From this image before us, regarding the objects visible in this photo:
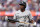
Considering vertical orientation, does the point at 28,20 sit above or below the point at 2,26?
above

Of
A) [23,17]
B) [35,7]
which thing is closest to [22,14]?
[23,17]

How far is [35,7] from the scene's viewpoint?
6.39ft

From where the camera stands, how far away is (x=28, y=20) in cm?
151

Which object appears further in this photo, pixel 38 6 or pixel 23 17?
pixel 38 6

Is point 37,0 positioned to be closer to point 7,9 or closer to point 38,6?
point 38,6

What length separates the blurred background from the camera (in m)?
1.93

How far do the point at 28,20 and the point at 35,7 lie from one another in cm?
53

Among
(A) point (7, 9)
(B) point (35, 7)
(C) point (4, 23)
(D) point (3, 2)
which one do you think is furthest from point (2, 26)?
(B) point (35, 7)

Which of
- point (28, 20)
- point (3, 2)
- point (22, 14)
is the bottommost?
point (28, 20)

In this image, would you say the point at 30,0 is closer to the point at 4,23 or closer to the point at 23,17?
the point at 23,17

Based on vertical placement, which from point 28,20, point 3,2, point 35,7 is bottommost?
point 28,20

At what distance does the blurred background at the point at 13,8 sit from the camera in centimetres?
193

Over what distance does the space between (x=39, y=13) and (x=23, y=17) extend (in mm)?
557

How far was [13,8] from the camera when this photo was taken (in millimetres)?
1983
